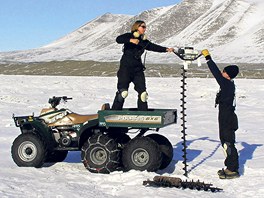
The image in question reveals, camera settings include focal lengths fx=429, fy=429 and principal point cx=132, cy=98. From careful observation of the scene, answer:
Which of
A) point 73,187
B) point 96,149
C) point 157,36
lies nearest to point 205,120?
point 96,149

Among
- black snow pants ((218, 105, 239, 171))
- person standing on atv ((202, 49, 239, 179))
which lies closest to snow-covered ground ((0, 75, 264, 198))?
black snow pants ((218, 105, 239, 171))

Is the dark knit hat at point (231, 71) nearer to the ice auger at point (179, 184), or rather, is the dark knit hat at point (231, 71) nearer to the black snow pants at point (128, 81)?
the black snow pants at point (128, 81)

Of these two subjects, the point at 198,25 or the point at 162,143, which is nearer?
the point at 162,143

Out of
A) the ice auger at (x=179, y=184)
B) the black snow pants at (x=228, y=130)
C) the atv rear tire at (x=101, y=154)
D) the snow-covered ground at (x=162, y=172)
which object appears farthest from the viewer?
the black snow pants at (x=228, y=130)

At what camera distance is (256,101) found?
21344mm

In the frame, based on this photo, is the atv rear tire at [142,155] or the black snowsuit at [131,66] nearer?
the atv rear tire at [142,155]

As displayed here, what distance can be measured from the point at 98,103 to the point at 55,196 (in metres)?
14.2

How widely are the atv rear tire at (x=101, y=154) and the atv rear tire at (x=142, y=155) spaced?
180 millimetres

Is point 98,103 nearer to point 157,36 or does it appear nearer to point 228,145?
point 228,145

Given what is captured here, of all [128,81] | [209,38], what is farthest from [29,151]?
[209,38]

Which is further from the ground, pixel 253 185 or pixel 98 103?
pixel 98 103

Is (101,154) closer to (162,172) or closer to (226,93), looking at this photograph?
(162,172)

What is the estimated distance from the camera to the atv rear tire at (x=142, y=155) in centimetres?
A: 725

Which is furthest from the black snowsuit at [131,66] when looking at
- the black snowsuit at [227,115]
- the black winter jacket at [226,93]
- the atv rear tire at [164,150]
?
the black snowsuit at [227,115]
